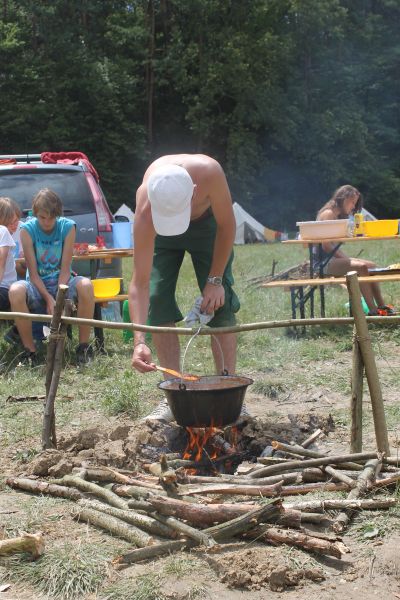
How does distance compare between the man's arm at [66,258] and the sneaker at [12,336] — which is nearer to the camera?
the man's arm at [66,258]

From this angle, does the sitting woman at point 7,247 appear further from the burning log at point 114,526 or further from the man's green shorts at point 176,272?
the burning log at point 114,526

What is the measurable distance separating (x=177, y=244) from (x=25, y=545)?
2213mm

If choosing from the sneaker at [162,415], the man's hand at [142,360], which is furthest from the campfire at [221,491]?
the man's hand at [142,360]

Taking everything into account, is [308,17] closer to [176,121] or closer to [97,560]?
[176,121]

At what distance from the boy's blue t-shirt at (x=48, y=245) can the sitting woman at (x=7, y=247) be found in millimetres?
192

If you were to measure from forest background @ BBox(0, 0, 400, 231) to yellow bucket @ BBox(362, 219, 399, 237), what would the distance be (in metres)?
21.1

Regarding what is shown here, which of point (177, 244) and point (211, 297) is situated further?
point (177, 244)

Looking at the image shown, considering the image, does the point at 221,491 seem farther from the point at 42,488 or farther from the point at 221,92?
the point at 221,92

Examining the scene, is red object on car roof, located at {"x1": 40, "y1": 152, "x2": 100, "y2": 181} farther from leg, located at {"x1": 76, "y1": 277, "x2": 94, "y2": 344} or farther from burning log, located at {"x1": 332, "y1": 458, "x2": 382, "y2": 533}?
burning log, located at {"x1": 332, "y1": 458, "x2": 382, "y2": 533}

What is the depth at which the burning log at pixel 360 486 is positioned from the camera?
3.18 metres

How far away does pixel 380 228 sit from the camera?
8.41m

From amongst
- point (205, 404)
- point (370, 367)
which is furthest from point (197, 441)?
point (370, 367)

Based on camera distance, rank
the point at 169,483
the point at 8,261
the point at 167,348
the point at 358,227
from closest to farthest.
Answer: the point at 169,483 < the point at 167,348 < the point at 8,261 < the point at 358,227

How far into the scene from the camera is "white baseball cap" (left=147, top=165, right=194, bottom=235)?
3840 millimetres
